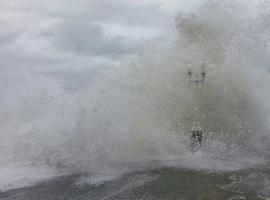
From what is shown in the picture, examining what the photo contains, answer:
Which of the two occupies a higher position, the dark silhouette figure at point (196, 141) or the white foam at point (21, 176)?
the dark silhouette figure at point (196, 141)

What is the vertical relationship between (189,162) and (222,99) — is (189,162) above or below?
below

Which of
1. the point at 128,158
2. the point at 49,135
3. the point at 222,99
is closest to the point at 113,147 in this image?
the point at 128,158

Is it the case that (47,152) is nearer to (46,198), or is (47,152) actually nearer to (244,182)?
(46,198)

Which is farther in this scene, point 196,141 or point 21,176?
point 196,141

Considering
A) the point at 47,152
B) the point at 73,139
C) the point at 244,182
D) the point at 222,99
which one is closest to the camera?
the point at 244,182

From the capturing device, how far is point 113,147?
4491 centimetres

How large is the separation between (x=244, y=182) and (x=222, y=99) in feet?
86.0

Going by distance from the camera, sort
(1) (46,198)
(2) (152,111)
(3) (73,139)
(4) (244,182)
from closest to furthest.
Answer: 1. (1) (46,198)
2. (4) (244,182)
3. (3) (73,139)
4. (2) (152,111)

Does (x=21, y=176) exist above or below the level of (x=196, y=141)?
below

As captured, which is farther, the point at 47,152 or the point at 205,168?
the point at 47,152

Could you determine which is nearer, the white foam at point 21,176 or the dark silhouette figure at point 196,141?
the white foam at point 21,176

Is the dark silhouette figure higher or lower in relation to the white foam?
higher

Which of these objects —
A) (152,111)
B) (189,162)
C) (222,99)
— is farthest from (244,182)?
(222,99)

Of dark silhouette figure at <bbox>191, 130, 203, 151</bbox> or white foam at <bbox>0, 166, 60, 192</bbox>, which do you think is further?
dark silhouette figure at <bbox>191, 130, 203, 151</bbox>
